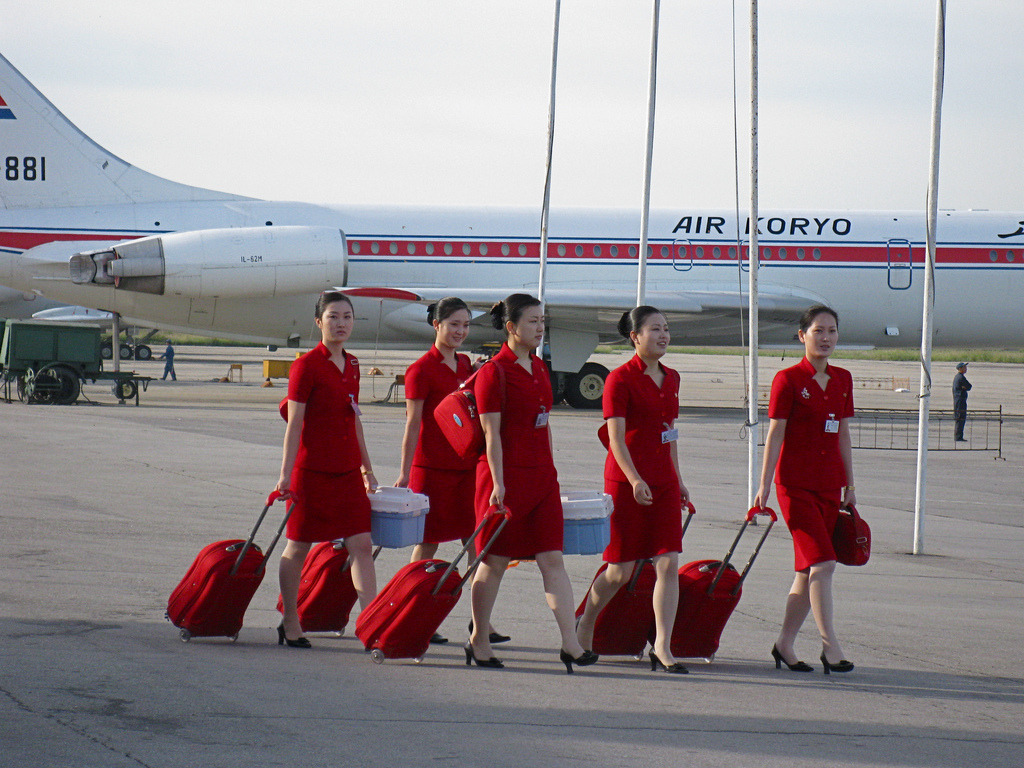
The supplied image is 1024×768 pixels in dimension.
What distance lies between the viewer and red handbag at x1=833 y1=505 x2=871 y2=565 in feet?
20.7

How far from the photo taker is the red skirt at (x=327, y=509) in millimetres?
6469

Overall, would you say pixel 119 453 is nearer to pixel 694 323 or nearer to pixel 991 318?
pixel 694 323

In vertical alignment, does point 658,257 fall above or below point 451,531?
above

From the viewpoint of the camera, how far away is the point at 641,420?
6.26 m

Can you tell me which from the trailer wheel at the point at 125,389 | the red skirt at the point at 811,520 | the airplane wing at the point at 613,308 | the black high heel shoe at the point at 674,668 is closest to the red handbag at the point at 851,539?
the red skirt at the point at 811,520

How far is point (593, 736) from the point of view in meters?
4.93

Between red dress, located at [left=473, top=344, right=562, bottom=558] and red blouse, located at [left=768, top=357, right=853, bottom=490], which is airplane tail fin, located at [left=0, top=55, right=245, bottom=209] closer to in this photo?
red dress, located at [left=473, top=344, right=562, bottom=558]

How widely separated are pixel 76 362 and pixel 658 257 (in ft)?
40.6

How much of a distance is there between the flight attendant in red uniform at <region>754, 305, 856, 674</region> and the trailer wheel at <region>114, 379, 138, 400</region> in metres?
20.3

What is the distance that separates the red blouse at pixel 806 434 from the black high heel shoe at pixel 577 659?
1363 millimetres

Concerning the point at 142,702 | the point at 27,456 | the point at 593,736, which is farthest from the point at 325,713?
the point at 27,456

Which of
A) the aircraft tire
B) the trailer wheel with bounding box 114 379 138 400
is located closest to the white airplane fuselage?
the aircraft tire

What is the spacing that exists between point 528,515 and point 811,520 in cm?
148

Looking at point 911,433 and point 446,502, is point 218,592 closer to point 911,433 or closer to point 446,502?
point 446,502
